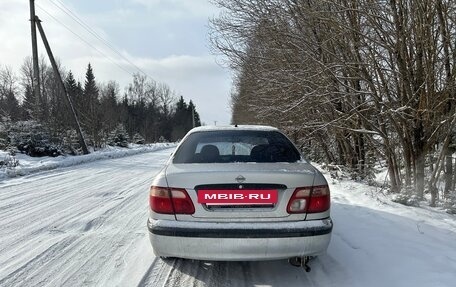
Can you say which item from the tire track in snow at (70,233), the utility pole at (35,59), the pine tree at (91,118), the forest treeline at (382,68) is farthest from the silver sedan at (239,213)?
the pine tree at (91,118)

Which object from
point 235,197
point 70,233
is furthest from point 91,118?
point 235,197

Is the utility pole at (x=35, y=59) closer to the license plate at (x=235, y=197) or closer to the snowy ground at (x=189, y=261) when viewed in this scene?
the snowy ground at (x=189, y=261)

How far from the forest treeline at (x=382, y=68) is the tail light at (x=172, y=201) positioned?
517 centimetres

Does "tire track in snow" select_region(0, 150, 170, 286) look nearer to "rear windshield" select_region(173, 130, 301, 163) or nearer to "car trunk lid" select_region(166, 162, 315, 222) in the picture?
"car trunk lid" select_region(166, 162, 315, 222)

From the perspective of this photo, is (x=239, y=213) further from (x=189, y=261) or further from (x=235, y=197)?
(x=189, y=261)

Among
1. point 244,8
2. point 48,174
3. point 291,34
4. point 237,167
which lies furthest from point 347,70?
point 48,174

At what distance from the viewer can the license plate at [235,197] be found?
3309 millimetres

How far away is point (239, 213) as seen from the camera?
3309mm

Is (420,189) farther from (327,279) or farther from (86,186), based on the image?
(86,186)

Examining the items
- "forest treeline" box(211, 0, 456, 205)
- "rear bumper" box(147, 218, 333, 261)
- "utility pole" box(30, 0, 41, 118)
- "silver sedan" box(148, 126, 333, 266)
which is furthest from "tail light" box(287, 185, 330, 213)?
"utility pole" box(30, 0, 41, 118)

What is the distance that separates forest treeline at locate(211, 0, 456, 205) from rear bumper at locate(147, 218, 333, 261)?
4661 millimetres

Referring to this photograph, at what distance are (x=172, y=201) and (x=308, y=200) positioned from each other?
122 centimetres

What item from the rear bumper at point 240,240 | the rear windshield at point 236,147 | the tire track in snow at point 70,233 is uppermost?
the rear windshield at point 236,147

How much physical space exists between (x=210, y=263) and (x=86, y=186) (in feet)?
22.5
